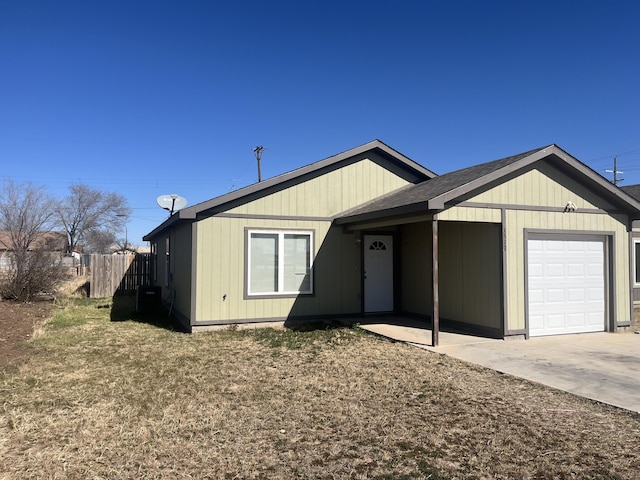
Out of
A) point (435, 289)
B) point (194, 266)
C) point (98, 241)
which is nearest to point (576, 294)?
point (435, 289)

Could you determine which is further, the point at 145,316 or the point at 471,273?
the point at 145,316

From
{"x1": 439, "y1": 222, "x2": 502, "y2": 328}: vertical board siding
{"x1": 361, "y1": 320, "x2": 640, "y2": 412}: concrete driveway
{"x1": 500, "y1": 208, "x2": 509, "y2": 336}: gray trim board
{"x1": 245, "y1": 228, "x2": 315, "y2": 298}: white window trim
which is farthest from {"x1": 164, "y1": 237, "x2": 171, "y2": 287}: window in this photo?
{"x1": 500, "y1": 208, "x2": 509, "y2": 336}: gray trim board

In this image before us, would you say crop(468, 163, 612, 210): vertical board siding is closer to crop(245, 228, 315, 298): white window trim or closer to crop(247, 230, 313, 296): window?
crop(245, 228, 315, 298): white window trim

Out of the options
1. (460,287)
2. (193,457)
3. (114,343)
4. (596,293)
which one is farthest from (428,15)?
(193,457)

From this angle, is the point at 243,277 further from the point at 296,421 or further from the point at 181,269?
the point at 296,421

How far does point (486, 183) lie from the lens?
328 inches

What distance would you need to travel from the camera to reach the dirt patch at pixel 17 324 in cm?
718

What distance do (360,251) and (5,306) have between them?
10.5 m

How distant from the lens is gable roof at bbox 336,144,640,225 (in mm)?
7918

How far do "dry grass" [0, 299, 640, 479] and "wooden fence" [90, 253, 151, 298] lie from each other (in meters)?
11.4

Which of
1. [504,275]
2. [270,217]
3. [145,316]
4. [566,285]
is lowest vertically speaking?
[145,316]

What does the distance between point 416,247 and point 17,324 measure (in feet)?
31.3

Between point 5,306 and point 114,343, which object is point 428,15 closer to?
point 114,343

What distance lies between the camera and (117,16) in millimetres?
10312
